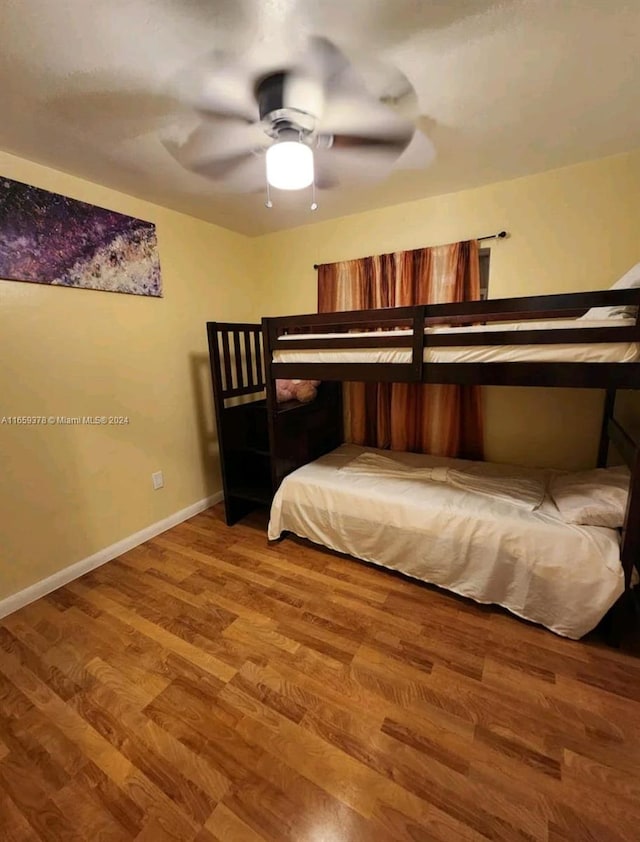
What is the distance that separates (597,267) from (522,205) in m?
0.59

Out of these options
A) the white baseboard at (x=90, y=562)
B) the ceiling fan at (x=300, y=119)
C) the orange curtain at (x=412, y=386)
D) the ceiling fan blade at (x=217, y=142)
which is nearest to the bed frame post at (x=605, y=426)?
the orange curtain at (x=412, y=386)

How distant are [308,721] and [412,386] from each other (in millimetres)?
2049

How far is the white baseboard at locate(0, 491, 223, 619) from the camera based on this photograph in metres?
1.83

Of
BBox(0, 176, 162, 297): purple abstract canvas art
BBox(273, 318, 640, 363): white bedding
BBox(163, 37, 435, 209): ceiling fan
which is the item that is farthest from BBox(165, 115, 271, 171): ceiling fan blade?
BBox(273, 318, 640, 363): white bedding

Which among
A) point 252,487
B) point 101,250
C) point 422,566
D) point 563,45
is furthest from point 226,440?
point 563,45

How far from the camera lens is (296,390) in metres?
2.56

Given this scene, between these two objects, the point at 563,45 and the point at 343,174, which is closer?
the point at 563,45

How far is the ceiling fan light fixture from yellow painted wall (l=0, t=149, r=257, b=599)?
134 cm

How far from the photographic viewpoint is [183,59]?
1.12 metres

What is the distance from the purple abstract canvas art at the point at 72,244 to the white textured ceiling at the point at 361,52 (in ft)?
Result: 0.68

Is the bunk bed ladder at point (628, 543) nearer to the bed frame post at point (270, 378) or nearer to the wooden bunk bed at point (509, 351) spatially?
the wooden bunk bed at point (509, 351)

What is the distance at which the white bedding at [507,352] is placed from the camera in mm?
1331

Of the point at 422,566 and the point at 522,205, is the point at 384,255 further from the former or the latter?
the point at 422,566

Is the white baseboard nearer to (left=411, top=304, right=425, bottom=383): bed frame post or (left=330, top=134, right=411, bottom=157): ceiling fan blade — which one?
(left=411, top=304, right=425, bottom=383): bed frame post
